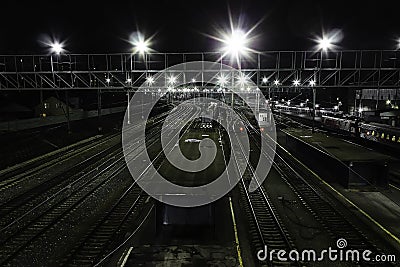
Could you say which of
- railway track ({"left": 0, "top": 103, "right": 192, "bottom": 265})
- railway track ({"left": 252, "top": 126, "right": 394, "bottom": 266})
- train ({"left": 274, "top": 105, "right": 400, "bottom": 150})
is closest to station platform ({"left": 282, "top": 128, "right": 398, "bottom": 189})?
railway track ({"left": 252, "top": 126, "right": 394, "bottom": 266})

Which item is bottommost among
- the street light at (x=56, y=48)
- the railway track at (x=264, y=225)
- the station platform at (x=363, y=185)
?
the railway track at (x=264, y=225)

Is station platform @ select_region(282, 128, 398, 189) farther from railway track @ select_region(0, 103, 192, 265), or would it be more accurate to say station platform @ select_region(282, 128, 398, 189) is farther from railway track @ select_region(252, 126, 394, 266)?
railway track @ select_region(0, 103, 192, 265)

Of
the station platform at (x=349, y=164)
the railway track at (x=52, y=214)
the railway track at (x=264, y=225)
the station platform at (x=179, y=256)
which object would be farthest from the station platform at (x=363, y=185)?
the railway track at (x=52, y=214)

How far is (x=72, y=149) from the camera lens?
101 feet

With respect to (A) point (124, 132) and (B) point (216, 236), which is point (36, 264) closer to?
(B) point (216, 236)

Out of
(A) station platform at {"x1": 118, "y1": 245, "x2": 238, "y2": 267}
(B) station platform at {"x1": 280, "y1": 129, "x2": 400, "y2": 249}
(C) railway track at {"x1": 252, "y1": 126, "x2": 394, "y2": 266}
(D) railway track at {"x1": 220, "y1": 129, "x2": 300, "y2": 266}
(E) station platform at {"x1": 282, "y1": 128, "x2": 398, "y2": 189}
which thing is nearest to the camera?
(A) station platform at {"x1": 118, "y1": 245, "x2": 238, "y2": 267}

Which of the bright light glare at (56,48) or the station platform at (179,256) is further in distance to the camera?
the bright light glare at (56,48)

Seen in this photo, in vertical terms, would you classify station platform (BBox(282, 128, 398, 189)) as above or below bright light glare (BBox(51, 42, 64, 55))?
below

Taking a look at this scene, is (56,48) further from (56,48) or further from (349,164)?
(349,164)

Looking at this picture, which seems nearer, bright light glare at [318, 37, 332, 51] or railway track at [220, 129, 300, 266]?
railway track at [220, 129, 300, 266]

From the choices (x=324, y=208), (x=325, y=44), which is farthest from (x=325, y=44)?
(x=324, y=208)

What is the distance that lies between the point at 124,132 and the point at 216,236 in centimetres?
3413

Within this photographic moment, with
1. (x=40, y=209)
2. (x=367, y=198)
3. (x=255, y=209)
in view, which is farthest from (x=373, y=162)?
(x=40, y=209)

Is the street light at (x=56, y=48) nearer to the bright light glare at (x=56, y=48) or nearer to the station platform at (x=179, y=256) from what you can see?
the bright light glare at (x=56, y=48)
